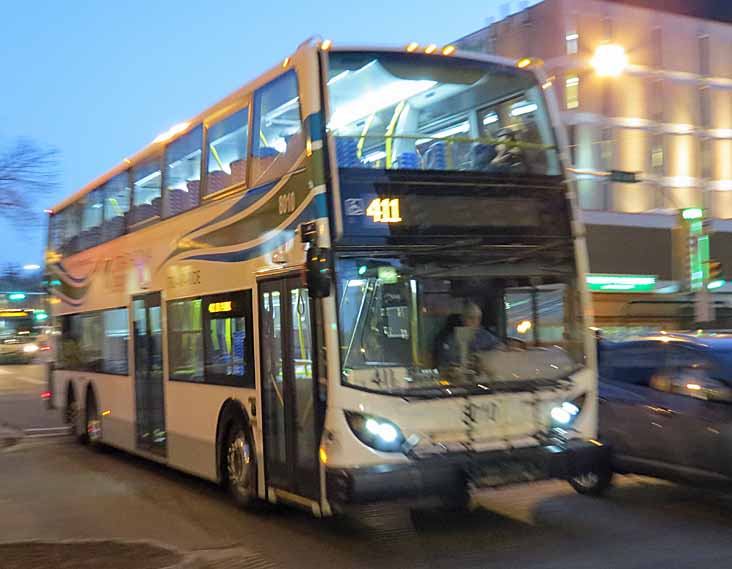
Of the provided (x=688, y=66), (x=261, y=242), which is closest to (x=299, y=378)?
(x=261, y=242)

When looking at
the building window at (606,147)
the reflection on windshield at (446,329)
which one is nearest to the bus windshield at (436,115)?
the reflection on windshield at (446,329)

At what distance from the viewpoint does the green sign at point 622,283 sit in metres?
30.5

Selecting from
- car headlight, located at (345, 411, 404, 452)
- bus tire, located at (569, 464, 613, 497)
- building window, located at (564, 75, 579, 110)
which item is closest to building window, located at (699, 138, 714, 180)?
building window, located at (564, 75, 579, 110)

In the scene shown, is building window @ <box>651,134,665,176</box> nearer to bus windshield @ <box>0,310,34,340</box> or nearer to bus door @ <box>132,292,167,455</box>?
bus door @ <box>132,292,167,455</box>

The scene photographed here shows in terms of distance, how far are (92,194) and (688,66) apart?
27429 mm

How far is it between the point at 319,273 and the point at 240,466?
2.93 metres

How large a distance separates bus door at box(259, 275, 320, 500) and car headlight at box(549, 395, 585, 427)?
2085 mm

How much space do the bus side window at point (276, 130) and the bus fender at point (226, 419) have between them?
2237 millimetres

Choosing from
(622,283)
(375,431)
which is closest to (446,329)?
(375,431)

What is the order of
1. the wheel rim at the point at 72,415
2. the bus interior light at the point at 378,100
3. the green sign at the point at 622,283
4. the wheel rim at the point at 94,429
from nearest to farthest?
the bus interior light at the point at 378,100, the wheel rim at the point at 94,429, the wheel rim at the point at 72,415, the green sign at the point at 622,283

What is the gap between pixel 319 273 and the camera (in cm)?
678

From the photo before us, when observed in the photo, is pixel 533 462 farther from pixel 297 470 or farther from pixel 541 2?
pixel 541 2

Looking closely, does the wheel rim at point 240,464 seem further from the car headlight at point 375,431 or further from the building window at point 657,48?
the building window at point 657,48

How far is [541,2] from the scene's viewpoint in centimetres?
3097
